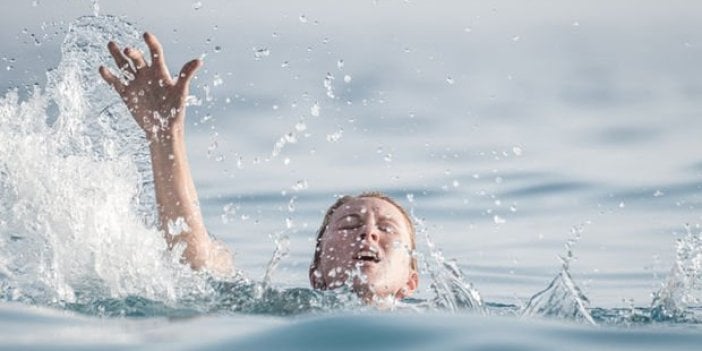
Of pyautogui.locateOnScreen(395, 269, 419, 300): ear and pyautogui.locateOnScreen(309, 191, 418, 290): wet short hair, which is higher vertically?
pyautogui.locateOnScreen(309, 191, 418, 290): wet short hair

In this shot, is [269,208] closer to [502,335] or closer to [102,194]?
[102,194]

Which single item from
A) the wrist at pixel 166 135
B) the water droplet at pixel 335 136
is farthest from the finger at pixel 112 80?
the water droplet at pixel 335 136

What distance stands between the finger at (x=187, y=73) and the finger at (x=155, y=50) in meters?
0.13

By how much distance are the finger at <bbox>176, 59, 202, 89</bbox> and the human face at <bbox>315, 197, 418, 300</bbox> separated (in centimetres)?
111

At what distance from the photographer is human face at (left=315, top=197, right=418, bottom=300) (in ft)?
18.4

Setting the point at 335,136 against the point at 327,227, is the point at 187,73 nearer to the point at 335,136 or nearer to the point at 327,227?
the point at 327,227

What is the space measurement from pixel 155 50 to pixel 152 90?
8.4 inches

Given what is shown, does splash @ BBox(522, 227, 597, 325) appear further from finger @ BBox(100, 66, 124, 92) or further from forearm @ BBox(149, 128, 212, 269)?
finger @ BBox(100, 66, 124, 92)

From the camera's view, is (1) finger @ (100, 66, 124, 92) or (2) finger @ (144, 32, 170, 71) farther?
(1) finger @ (100, 66, 124, 92)

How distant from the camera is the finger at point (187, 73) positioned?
5689mm

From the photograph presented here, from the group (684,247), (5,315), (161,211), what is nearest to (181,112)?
(161,211)

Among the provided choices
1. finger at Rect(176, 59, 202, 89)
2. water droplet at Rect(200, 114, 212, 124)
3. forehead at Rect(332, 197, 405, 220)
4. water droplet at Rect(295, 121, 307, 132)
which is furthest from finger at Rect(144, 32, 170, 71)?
water droplet at Rect(200, 114, 212, 124)

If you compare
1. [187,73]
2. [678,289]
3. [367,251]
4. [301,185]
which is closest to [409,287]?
[367,251]

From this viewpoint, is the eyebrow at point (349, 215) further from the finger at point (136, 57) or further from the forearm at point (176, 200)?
the finger at point (136, 57)
